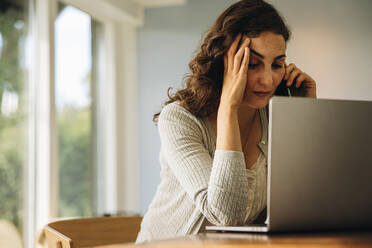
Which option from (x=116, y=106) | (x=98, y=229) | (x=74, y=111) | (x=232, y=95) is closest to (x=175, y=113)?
(x=232, y=95)

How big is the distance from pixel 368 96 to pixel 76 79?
6.96 feet

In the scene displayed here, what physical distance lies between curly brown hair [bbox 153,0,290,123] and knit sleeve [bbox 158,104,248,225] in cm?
13

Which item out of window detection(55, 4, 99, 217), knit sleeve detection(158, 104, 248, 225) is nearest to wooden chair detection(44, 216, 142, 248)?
knit sleeve detection(158, 104, 248, 225)

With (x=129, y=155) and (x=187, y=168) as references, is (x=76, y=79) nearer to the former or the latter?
(x=129, y=155)

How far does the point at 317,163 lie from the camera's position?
87cm

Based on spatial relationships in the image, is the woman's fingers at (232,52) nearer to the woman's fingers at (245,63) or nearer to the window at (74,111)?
the woman's fingers at (245,63)

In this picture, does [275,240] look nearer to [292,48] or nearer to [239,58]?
[239,58]

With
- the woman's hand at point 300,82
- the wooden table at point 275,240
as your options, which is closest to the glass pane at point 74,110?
the woman's hand at point 300,82

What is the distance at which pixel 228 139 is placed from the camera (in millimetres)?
1093

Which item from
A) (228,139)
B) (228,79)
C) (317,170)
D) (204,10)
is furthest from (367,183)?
(204,10)

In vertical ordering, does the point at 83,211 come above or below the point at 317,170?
below

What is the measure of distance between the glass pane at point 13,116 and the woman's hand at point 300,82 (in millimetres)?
1742

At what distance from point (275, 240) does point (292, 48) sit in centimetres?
298

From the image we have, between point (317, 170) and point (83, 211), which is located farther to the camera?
point (83, 211)
